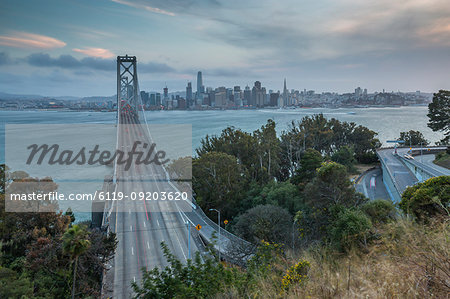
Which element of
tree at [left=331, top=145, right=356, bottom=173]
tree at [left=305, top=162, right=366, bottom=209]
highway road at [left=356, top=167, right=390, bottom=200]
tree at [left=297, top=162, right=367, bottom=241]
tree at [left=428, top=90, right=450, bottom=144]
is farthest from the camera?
tree at [left=331, top=145, right=356, bottom=173]

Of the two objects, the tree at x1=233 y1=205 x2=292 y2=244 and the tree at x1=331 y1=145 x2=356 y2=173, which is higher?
the tree at x1=331 y1=145 x2=356 y2=173

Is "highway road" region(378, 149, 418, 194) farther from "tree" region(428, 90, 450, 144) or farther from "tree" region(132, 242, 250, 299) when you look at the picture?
"tree" region(132, 242, 250, 299)

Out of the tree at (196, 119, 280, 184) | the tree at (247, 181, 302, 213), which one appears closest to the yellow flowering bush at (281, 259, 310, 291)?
the tree at (247, 181, 302, 213)

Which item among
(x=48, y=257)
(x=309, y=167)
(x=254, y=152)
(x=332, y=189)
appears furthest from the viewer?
(x=254, y=152)

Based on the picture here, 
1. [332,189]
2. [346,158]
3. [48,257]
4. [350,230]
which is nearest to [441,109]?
[346,158]

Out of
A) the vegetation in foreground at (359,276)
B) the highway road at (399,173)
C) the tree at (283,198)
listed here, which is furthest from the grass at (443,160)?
the vegetation in foreground at (359,276)

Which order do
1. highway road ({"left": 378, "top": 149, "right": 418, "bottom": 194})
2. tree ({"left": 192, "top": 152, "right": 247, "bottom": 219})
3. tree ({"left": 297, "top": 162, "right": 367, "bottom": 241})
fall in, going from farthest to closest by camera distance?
tree ({"left": 192, "top": 152, "right": 247, "bottom": 219}) < highway road ({"left": 378, "top": 149, "right": 418, "bottom": 194}) < tree ({"left": 297, "top": 162, "right": 367, "bottom": 241})

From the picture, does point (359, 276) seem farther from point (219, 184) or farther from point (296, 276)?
point (219, 184)

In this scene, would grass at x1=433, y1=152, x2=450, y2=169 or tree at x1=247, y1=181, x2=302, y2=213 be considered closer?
tree at x1=247, y1=181, x2=302, y2=213
